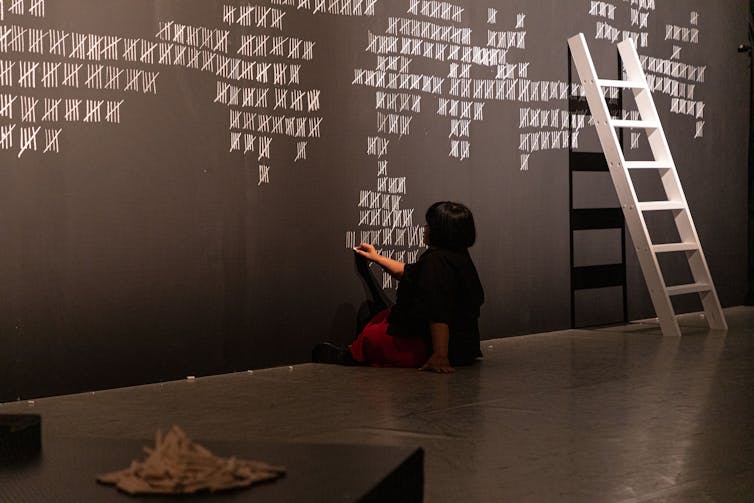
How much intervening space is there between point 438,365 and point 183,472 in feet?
8.61

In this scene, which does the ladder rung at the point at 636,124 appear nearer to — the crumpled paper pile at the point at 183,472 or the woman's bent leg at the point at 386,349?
the woman's bent leg at the point at 386,349

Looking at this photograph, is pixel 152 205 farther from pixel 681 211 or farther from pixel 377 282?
pixel 681 211

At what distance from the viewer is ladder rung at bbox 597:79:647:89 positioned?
541cm

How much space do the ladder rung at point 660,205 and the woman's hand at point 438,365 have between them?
5.32ft

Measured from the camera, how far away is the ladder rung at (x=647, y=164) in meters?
5.36

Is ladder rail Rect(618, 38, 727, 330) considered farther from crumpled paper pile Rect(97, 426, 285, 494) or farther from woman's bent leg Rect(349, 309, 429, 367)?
crumpled paper pile Rect(97, 426, 285, 494)

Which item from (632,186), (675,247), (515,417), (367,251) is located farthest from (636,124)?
(515,417)

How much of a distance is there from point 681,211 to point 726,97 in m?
1.47

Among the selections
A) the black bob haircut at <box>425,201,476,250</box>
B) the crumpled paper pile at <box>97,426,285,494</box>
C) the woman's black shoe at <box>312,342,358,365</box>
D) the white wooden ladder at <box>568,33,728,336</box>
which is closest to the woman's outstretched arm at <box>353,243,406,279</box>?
the black bob haircut at <box>425,201,476,250</box>

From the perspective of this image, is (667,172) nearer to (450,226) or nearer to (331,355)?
(450,226)

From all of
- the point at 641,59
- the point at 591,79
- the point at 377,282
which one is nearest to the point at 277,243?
the point at 377,282

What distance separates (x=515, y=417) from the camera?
10.5 ft

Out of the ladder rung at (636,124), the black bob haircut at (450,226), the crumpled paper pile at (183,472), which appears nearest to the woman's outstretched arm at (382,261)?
the black bob haircut at (450,226)

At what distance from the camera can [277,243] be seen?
4223mm
